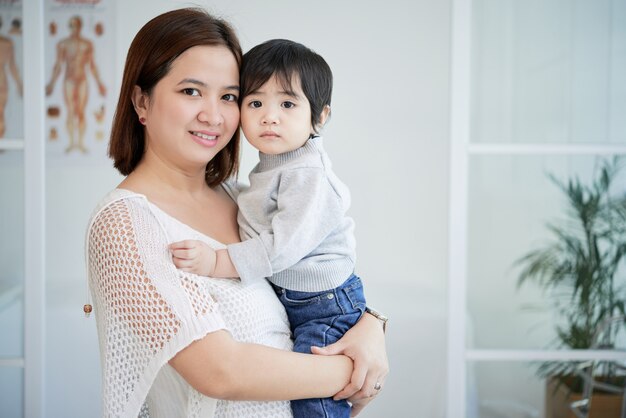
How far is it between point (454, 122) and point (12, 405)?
2.09 metres

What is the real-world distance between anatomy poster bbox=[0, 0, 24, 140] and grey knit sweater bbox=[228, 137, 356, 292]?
1.50 metres

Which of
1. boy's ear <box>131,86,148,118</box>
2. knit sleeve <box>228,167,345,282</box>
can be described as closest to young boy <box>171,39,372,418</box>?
knit sleeve <box>228,167,345,282</box>

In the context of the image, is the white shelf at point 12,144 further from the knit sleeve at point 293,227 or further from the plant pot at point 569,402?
the plant pot at point 569,402

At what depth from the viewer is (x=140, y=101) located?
5.04 ft

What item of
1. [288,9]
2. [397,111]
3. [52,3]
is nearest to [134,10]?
[52,3]

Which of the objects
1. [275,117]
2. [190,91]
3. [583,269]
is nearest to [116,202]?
[190,91]

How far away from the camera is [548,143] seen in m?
2.76

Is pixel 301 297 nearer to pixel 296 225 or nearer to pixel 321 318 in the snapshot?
pixel 321 318

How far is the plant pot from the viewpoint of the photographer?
109 inches

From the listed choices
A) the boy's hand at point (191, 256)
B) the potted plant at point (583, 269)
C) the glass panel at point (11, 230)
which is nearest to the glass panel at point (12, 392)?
the glass panel at point (11, 230)

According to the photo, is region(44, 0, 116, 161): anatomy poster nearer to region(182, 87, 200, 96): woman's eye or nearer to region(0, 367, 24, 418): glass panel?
region(0, 367, 24, 418): glass panel

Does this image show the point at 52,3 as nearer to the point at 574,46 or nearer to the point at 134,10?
the point at 134,10

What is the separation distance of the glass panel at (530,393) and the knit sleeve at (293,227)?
1572 mm

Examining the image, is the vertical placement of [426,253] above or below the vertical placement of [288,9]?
below
